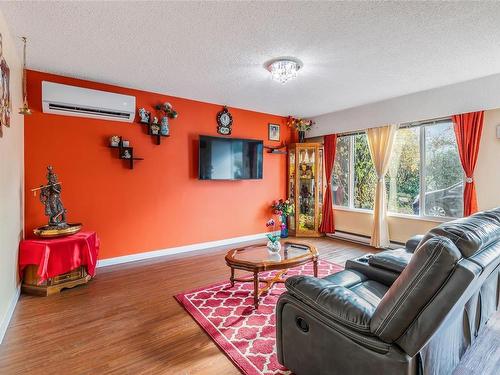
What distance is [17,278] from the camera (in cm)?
261

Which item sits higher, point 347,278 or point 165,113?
point 165,113

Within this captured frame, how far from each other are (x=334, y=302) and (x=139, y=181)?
326 cm

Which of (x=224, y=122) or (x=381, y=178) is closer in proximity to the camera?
(x=381, y=178)

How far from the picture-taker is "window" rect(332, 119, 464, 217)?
3754mm

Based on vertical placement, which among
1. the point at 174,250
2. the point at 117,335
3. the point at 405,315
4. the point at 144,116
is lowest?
the point at 117,335

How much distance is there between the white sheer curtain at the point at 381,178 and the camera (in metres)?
4.30

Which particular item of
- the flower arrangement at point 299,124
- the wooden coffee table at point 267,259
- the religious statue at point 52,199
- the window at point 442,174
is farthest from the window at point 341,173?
the religious statue at point 52,199

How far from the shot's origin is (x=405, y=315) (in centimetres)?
110

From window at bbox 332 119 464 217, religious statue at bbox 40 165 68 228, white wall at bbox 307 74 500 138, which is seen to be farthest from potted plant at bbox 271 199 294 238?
religious statue at bbox 40 165 68 228

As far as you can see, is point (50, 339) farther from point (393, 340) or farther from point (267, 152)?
point (267, 152)

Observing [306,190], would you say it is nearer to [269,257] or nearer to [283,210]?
[283,210]

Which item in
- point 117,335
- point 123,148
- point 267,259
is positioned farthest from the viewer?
point 123,148

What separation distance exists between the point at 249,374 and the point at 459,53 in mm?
3383

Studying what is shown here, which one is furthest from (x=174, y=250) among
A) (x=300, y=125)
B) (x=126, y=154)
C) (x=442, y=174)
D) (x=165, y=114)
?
(x=442, y=174)
